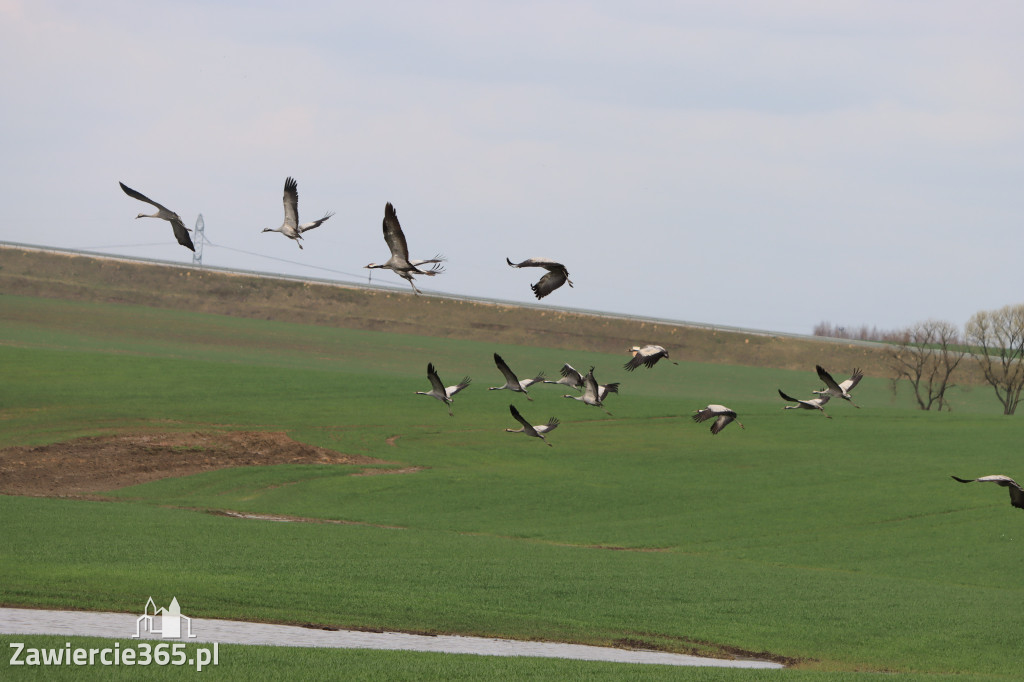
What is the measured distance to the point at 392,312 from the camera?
104 metres

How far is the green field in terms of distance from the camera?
22.5m

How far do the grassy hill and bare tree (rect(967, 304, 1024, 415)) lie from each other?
845 cm

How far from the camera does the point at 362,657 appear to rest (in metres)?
17.8

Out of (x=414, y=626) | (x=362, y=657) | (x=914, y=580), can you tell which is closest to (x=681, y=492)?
(x=914, y=580)

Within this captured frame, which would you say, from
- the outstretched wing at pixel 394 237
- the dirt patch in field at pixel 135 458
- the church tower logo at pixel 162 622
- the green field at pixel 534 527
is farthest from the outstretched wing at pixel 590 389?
the dirt patch in field at pixel 135 458

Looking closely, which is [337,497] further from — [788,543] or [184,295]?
[184,295]

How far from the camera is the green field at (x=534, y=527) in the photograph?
2247cm

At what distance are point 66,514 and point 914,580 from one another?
24.3m

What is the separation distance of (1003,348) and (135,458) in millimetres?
68283

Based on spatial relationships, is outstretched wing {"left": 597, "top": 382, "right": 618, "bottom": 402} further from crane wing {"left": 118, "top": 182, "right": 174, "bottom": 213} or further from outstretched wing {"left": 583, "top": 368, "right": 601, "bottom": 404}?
crane wing {"left": 118, "top": 182, "right": 174, "bottom": 213}

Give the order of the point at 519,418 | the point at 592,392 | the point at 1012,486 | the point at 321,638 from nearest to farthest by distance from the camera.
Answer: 1. the point at 1012,486
2. the point at 519,418
3. the point at 592,392
4. the point at 321,638

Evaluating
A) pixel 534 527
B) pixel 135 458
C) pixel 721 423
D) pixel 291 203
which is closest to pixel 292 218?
pixel 291 203

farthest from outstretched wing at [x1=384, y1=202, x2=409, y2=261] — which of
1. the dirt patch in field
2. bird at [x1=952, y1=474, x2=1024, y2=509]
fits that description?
the dirt patch in field

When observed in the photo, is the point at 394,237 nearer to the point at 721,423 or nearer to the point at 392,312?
the point at 721,423
